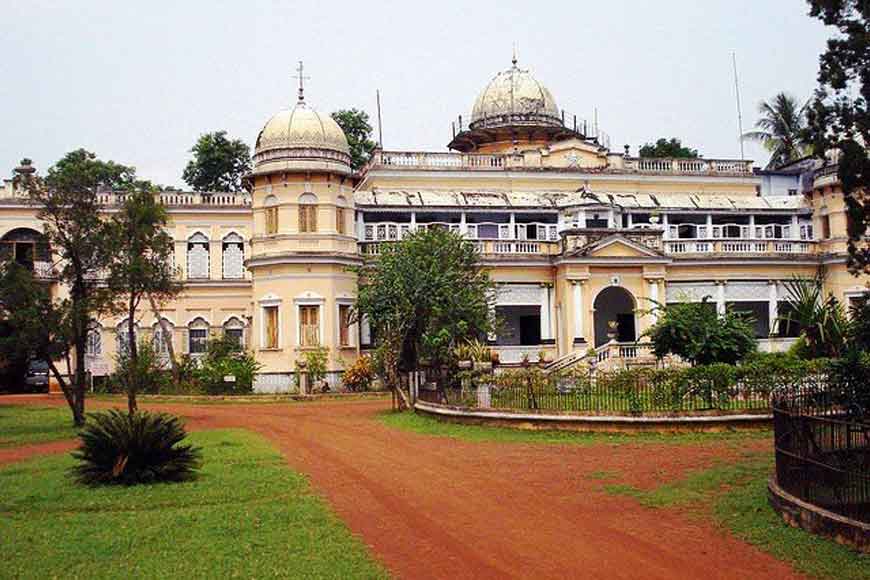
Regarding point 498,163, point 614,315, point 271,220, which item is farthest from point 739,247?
point 271,220

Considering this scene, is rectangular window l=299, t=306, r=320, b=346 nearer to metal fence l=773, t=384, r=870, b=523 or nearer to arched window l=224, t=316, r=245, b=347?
arched window l=224, t=316, r=245, b=347

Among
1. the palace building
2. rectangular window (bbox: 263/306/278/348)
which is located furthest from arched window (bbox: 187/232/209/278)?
rectangular window (bbox: 263/306/278/348)

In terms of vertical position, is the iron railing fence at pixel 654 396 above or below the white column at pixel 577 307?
below

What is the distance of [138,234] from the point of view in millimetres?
24516

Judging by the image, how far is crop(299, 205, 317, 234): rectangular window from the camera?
34594 mm

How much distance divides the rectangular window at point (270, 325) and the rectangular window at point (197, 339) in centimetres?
850

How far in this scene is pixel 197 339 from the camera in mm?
42406

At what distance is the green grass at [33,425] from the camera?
70.5 feet

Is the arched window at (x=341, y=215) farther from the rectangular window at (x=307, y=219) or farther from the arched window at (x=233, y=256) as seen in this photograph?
the arched window at (x=233, y=256)

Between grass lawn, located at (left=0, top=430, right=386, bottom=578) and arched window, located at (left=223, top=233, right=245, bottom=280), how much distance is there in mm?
27449

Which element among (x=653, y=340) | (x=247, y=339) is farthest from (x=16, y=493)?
(x=247, y=339)

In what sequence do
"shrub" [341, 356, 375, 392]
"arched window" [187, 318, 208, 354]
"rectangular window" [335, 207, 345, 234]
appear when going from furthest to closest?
"arched window" [187, 318, 208, 354] < "rectangular window" [335, 207, 345, 234] < "shrub" [341, 356, 375, 392]

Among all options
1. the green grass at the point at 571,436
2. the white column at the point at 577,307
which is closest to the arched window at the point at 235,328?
the white column at the point at 577,307

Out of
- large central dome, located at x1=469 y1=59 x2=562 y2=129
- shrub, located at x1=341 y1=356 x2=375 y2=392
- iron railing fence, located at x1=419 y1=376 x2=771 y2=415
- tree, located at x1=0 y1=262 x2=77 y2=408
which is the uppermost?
large central dome, located at x1=469 y1=59 x2=562 y2=129
